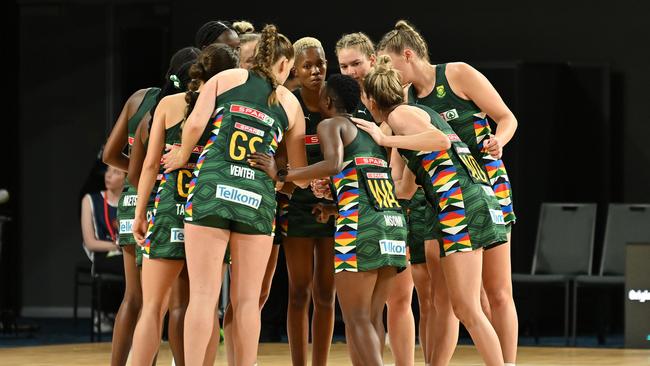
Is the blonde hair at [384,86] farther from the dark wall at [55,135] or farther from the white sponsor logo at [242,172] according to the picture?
the dark wall at [55,135]

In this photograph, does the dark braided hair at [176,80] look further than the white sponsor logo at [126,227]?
No

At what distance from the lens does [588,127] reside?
9.48 meters

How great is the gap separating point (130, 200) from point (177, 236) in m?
0.59

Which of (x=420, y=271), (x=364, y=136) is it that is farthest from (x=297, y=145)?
(x=420, y=271)

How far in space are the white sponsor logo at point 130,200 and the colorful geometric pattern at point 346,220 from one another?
0.93 meters

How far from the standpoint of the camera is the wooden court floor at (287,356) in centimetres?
688

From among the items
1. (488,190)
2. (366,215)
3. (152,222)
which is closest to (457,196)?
(488,190)

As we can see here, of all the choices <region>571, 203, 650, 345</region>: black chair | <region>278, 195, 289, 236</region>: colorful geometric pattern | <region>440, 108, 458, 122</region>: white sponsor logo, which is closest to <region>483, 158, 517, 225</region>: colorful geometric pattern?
<region>440, 108, 458, 122</region>: white sponsor logo

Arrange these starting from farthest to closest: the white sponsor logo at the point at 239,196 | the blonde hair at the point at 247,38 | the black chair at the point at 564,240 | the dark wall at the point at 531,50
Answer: the dark wall at the point at 531,50, the black chair at the point at 564,240, the blonde hair at the point at 247,38, the white sponsor logo at the point at 239,196

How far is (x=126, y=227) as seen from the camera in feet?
16.7

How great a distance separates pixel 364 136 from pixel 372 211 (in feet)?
1.09

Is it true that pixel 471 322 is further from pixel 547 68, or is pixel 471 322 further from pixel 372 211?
pixel 547 68

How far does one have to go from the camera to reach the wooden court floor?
22.6 ft

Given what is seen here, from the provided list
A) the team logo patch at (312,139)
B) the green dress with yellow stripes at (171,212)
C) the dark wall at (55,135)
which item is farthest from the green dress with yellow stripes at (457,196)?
Result: the dark wall at (55,135)
